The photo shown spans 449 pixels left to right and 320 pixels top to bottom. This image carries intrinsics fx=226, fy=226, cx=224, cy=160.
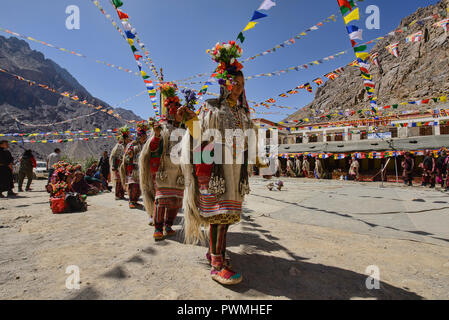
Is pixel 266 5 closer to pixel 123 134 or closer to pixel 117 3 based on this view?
pixel 117 3

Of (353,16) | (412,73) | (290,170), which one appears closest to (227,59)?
(353,16)

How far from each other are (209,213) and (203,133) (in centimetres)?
73

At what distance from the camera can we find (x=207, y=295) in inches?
66.2

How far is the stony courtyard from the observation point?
67.5 inches

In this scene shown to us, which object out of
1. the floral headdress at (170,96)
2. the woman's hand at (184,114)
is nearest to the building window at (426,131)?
the floral headdress at (170,96)

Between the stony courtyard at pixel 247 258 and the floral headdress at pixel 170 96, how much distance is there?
1794mm

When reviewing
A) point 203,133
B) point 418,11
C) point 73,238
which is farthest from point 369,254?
point 418,11

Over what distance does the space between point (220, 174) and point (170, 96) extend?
64.8 inches

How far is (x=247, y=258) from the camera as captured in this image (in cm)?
239

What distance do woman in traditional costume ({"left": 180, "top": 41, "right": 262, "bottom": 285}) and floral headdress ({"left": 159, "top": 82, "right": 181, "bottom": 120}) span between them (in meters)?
1.01

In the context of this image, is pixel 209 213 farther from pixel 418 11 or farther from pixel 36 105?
pixel 36 105

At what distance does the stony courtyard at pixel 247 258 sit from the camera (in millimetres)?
1714
